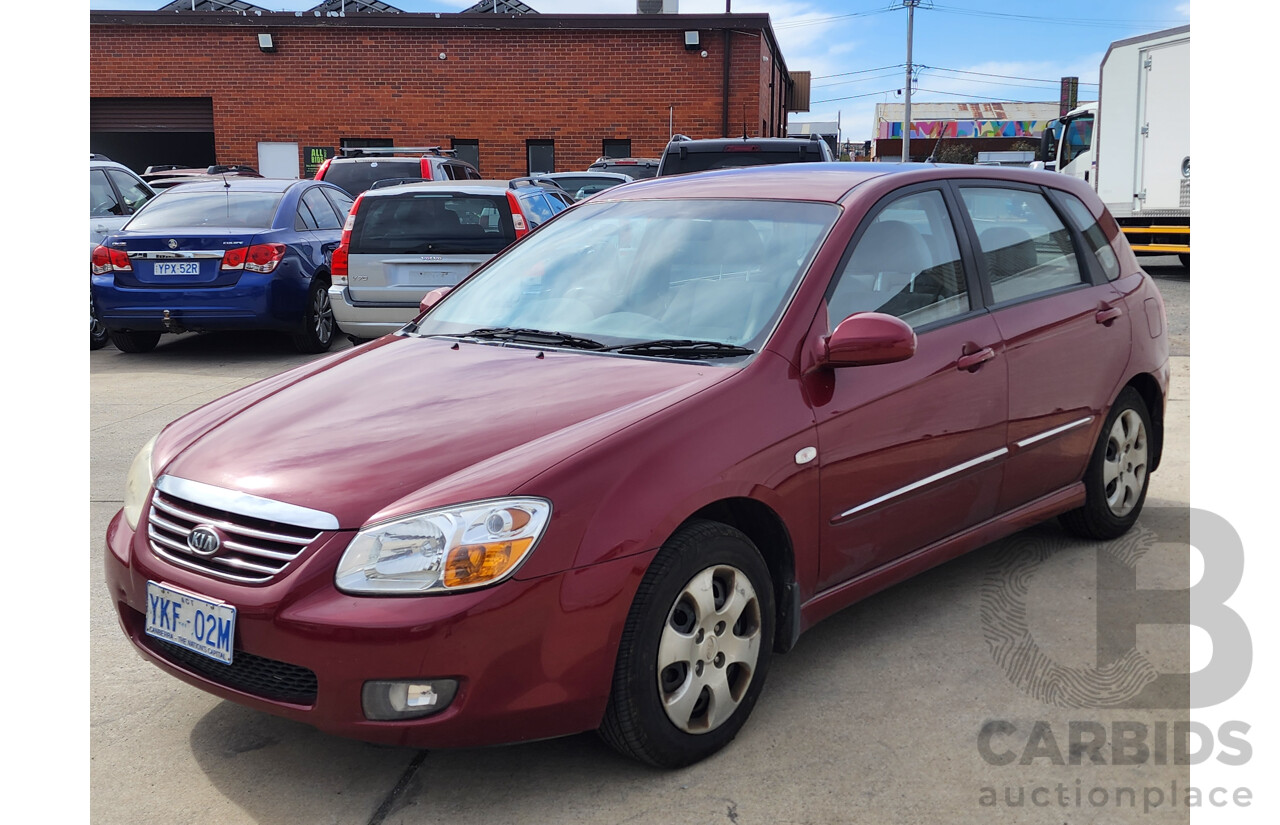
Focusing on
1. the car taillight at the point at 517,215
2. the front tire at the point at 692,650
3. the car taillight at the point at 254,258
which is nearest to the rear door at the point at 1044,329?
the front tire at the point at 692,650

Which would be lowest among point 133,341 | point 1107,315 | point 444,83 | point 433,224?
point 133,341

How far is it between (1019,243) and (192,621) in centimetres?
323

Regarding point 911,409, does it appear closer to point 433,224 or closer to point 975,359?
point 975,359

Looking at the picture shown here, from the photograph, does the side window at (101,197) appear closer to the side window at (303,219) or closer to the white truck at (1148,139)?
the side window at (303,219)

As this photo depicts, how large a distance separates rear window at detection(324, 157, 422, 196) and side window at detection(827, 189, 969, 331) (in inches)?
470

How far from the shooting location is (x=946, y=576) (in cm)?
453

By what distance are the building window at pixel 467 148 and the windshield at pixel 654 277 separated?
22861 mm

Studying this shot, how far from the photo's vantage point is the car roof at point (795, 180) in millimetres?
3969

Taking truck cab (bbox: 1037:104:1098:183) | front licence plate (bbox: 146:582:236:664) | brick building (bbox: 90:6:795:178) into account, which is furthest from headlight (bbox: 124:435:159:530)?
brick building (bbox: 90:6:795:178)

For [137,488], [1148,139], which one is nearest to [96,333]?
[137,488]

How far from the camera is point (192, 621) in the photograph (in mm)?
2865

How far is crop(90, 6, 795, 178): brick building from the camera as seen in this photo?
2570cm

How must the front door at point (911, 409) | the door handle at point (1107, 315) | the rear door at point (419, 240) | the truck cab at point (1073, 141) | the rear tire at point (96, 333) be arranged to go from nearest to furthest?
→ the front door at point (911, 409) < the door handle at point (1107, 315) < the rear door at point (419, 240) < the rear tire at point (96, 333) < the truck cab at point (1073, 141)

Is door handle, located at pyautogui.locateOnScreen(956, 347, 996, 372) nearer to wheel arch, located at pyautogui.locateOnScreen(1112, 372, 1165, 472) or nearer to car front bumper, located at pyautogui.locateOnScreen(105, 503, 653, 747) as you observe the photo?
wheel arch, located at pyautogui.locateOnScreen(1112, 372, 1165, 472)
